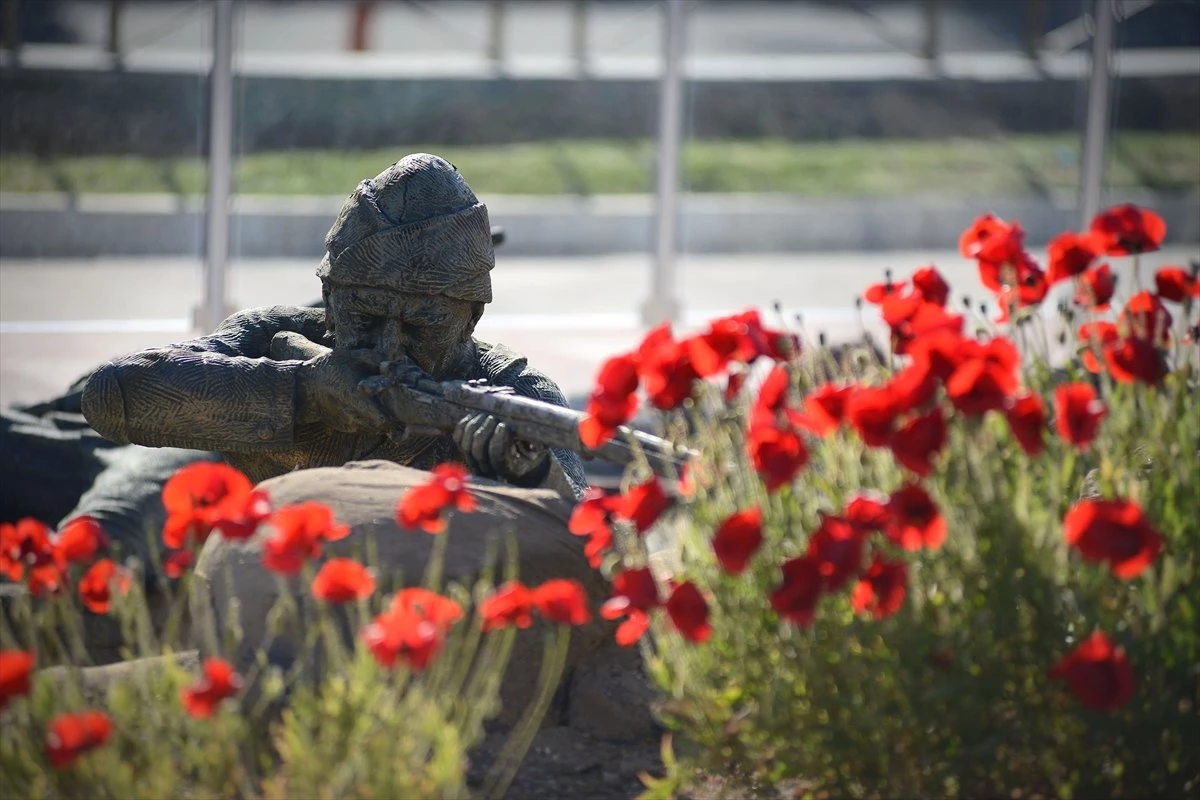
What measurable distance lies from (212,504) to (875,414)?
3.37 ft

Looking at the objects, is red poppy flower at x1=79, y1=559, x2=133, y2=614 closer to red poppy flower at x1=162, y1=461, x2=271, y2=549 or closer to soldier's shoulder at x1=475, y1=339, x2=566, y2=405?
red poppy flower at x1=162, y1=461, x2=271, y2=549

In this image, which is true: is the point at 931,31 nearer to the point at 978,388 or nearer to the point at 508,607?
the point at 978,388

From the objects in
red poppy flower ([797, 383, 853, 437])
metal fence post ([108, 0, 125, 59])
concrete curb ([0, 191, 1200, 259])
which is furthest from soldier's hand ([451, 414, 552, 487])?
concrete curb ([0, 191, 1200, 259])

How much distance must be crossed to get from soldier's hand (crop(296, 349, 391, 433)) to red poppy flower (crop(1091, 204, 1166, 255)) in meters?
1.63

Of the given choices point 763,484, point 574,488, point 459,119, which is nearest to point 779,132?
point 459,119

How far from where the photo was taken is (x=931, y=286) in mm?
2975

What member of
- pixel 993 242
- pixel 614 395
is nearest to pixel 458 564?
pixel 614 395

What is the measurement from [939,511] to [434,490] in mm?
747

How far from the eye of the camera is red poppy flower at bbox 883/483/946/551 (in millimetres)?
2371

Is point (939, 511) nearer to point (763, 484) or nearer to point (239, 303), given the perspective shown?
point (763, 484)

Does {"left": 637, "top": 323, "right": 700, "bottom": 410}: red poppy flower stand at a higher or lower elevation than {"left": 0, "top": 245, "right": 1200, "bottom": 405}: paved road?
higher

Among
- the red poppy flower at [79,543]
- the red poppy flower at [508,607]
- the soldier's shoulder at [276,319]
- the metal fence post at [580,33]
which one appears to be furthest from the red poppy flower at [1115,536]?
the metal fence post at [580,33]

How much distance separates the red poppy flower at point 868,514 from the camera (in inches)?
96.0

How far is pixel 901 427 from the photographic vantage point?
252 centimetres
